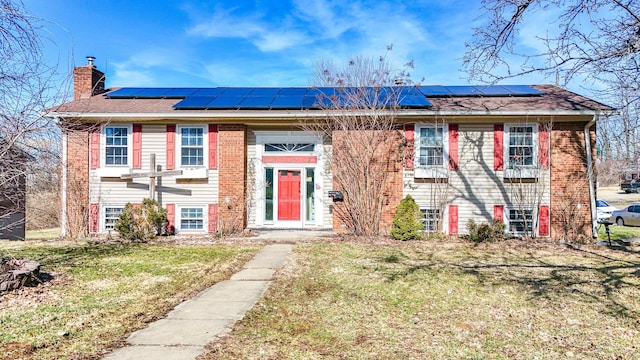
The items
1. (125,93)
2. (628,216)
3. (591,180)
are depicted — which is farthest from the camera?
(628,216)

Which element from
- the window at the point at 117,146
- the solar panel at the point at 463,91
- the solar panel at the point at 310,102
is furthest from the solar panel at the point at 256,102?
the solar panel at the point at 463,91

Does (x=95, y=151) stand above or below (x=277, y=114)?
below

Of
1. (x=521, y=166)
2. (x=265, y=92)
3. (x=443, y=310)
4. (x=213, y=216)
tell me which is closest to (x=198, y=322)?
(x=443, y=310)

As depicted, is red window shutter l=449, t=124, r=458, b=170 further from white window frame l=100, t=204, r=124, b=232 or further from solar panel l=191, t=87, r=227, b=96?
white window frame l=100, t=204, r=124, b=232

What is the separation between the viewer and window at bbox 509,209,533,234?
505 inches

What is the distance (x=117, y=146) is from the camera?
43.5 ft

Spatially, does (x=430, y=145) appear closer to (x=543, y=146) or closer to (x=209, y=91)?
(x=543, y=146)

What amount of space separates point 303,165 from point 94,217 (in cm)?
673

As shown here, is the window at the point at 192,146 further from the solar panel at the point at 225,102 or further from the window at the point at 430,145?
the window at the point at 430,145

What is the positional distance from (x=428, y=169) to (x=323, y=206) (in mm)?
3466

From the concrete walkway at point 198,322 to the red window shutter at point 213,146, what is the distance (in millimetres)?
6245

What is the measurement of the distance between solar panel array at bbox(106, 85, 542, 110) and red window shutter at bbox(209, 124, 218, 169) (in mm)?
746

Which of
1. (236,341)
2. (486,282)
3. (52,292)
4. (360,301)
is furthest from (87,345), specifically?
(486,282)

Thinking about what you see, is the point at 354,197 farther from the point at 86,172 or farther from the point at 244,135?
the point at 86,172
